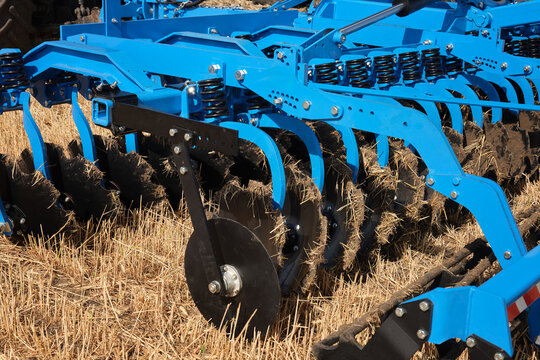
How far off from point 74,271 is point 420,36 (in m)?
2.53

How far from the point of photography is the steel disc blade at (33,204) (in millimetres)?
3434

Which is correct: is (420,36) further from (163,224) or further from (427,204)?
(163,224)

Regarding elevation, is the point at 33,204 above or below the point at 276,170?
below

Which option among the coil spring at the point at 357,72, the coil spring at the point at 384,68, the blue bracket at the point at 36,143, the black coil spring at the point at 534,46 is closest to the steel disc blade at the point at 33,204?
the blue bracket at the point at 36,143

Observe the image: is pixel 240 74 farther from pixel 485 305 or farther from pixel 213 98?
pixel 485 305

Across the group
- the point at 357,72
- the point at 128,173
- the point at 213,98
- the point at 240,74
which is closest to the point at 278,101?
the point at 240,74

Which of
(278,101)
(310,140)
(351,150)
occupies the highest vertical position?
(278,101)

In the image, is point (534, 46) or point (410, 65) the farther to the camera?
point (534, 46)

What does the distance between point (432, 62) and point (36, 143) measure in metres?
2.39

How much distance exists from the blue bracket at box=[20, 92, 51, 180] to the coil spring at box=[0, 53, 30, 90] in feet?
0.24

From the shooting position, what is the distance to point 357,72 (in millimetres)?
3678

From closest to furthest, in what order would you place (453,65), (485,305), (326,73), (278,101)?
1. (485,305)
2. (278,101)
3. (326,73)
4. (453,65)

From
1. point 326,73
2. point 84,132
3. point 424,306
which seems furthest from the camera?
point 84,132

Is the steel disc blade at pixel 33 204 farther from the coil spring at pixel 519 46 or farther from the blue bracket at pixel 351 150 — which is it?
the coil spring at pixel 519 46
